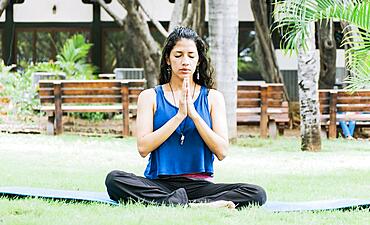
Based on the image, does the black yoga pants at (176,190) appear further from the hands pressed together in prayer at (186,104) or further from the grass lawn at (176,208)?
the hands pressed together in prayer at (186,104)

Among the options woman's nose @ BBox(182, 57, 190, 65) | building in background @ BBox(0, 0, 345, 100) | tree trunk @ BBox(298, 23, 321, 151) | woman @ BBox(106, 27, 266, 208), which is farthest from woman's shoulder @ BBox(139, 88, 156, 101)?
building in background @ BBox(0, 0, 345, 100)

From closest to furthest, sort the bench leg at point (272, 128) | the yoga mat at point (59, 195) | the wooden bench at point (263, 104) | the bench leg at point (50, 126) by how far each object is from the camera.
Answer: the yoga mat at point (59, 195), the bench leg at point (50, 126), the wooden bench at point (263, 104), the bench leg at point (272, 128)

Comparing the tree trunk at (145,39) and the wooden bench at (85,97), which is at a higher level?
the tree trunk at (145,39)

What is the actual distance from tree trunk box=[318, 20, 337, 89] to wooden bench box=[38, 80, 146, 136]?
217 inches

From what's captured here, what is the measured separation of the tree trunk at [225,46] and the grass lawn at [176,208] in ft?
2.59

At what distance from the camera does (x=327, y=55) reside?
19.9 meters

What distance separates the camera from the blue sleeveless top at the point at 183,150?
6.37 meters

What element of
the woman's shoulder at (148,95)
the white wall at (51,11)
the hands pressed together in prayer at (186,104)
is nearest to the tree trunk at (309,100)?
the woman's shoulder at (148,95)

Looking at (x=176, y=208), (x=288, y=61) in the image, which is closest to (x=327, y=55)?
(x=288, y=61)

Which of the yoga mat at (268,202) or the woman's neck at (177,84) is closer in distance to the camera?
the yoga mat at (268,202)

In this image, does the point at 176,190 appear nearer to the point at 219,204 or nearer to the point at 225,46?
the point at 219,204

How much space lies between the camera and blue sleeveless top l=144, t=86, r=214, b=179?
6371 millimetres

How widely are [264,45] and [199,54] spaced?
42.7ft

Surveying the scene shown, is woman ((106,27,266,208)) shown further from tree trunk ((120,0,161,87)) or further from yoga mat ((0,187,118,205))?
tree trunk ((120,0,161,87))
